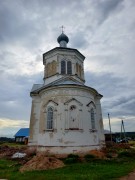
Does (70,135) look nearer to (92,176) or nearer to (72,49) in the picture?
(92,176)

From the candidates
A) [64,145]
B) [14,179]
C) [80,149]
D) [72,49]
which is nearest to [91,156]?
[80,149]

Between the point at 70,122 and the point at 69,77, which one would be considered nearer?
the point at 70,122

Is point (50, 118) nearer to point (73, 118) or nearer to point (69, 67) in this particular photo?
point (73, 118)

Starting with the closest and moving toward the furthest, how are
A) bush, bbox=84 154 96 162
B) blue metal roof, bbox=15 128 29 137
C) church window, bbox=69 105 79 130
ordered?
bush, bbox=84 154 96 162 → church window, bbox=69 105 79 130 → blue metal roof, bbox=15 128 29 137

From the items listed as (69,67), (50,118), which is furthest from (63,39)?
(50,118)

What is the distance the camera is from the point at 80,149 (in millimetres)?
13898

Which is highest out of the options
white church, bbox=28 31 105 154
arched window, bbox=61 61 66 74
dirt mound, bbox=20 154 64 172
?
arched window, bbox=61 61 66 74

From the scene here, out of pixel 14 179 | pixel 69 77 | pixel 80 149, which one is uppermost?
pixel 69 77

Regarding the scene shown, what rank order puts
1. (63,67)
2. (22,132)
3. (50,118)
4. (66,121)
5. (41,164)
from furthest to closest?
(22,132) < (63,67) < (50,118) < (66,121) < (41,164)

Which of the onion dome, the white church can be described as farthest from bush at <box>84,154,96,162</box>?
the onion dome

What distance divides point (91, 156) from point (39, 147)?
4531 mm

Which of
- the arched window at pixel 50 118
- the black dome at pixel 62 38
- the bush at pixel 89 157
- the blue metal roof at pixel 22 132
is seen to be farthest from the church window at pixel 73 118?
the blue metal roof at pixel 22 132

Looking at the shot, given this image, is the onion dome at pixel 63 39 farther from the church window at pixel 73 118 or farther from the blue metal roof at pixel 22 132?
the blue metal roof at pixel 22 132

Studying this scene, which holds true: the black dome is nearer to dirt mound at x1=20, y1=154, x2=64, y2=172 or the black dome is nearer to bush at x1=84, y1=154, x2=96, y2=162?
bush at x1=84, y1=154, x2=96, y2=162
